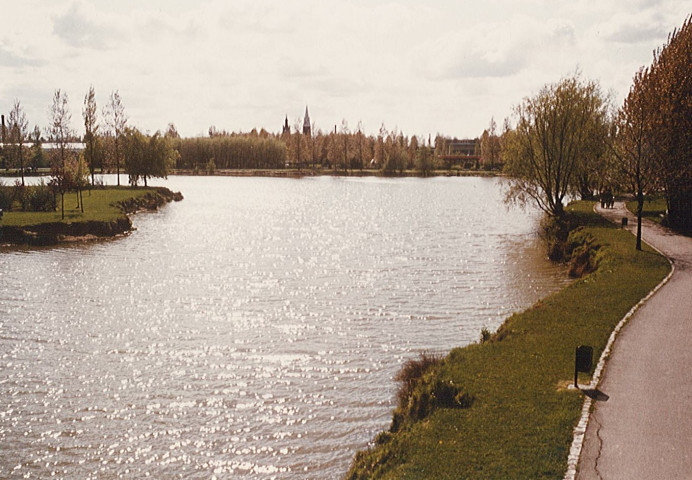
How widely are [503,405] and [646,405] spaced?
2921 mm

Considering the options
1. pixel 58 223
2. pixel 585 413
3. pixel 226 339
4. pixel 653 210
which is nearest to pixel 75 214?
pixel 58 223

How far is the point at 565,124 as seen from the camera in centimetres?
4606

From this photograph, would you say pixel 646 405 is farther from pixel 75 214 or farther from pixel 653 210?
pixel 75 214

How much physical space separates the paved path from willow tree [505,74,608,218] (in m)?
26.4

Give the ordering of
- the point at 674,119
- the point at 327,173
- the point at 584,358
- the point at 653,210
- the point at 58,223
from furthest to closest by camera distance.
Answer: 1. the point at 327,173
2. the point at 653,210
3. the point at 58,223
4. the point at 674,119
5. the point at 584,358

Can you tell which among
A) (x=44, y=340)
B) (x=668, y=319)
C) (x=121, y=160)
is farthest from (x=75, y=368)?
(x=121, y=160)

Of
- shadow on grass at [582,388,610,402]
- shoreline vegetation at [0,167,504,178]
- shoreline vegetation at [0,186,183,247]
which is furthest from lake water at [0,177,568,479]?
shoreline vegetation at [0,167,504,178]

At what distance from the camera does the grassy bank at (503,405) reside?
11.6 meters

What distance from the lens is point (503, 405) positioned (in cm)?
1395

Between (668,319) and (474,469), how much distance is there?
1160 centimetres

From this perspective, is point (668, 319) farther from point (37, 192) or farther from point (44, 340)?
point (37, 192)

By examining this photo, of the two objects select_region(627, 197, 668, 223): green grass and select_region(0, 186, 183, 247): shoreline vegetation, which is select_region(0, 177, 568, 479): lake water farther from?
select_region(627, 197, 668, 223): green grass

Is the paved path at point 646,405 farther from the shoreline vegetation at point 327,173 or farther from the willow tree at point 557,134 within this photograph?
the shoreline vegetation at point 327,173

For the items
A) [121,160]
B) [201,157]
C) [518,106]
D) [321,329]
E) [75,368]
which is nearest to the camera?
[75,368]
